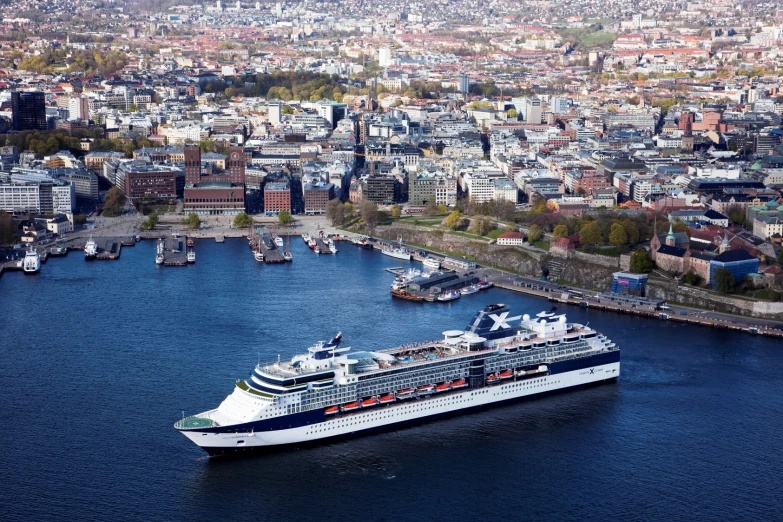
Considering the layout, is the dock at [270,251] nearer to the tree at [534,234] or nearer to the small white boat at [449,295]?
the small white boat at [449,295]

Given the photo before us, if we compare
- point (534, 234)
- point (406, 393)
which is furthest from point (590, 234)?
point (406, 393)

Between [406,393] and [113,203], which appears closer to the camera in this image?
[406,393]

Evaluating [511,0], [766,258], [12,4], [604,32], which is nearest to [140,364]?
[766,258]

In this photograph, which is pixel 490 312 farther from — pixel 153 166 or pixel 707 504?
pixel 153 166

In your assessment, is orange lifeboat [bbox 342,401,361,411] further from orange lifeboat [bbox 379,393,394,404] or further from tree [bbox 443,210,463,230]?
tree [bbox 443,210,463,230]

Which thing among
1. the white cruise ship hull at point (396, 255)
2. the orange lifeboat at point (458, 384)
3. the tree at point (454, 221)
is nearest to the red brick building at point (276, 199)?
the white cruise ship hull at point (396, 255)

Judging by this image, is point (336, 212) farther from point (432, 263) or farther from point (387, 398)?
point (387, 398)
